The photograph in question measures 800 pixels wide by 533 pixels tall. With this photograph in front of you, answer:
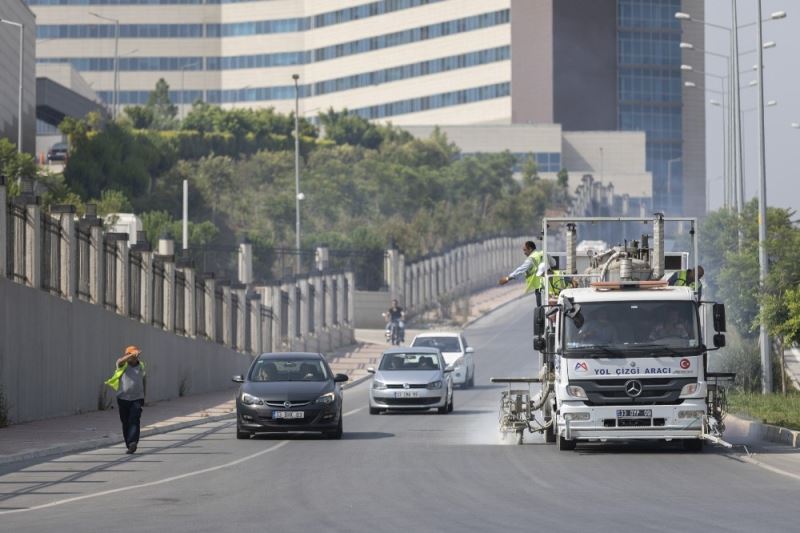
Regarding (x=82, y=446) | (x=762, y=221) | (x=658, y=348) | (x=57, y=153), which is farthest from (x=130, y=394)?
(x=57, y=153)

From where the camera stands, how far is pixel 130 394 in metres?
25.0

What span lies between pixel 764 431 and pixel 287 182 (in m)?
77.1

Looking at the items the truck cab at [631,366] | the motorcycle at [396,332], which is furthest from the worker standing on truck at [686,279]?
the motorcycle at [396,332]

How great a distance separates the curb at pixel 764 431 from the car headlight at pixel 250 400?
860cm

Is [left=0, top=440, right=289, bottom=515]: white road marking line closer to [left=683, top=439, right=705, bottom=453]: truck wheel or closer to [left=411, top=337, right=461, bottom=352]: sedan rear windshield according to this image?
[left=683, top=439, right=705, bottom=453]: truck wheel

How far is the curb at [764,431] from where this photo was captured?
85.6 feet

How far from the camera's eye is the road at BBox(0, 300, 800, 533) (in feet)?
50.5

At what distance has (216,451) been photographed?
2553cm

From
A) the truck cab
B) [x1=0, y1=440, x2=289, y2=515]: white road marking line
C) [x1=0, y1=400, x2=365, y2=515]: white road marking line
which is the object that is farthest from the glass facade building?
[x1=0, y1=440, x2=289, y2=515]: white road marking line

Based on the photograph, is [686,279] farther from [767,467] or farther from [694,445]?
[767,467]

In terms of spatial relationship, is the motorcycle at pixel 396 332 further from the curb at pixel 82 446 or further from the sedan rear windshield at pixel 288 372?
the sedan rear windshield at pixel 288 372

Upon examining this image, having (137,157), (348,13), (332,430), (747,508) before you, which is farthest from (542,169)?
(747,508)

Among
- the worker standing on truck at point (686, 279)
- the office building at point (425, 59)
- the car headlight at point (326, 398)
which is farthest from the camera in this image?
the office building at point (425, 59)

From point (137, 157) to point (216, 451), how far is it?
223 ft
